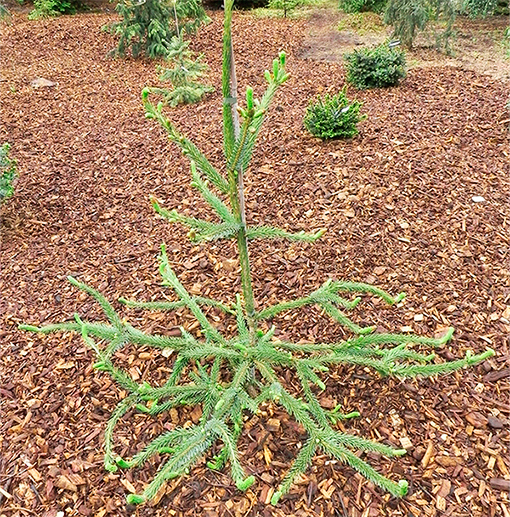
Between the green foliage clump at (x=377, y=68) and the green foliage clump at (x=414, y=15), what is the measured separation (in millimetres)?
1855

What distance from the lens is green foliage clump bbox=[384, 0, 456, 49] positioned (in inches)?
293

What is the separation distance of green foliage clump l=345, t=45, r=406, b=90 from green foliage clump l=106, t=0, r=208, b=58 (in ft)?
9.55

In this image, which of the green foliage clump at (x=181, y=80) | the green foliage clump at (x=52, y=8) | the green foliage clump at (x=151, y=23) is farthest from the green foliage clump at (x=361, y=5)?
the green foliage clump at (x=52, y=8)

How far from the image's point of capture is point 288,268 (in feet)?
10.5

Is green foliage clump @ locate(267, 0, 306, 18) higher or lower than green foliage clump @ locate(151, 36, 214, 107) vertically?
higher

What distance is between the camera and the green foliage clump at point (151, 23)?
7.42 metres

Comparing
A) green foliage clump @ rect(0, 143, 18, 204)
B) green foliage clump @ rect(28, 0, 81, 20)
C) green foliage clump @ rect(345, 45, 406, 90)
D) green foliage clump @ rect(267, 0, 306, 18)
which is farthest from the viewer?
green foliage clump @ rect(267, 0, 306, 18)

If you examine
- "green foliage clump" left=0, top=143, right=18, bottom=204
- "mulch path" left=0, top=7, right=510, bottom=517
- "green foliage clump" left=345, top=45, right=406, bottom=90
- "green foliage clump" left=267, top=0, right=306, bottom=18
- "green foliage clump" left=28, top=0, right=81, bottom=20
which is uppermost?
"green foliage clump" left=28, top=0, right=81, bottom=20

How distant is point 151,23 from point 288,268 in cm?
600

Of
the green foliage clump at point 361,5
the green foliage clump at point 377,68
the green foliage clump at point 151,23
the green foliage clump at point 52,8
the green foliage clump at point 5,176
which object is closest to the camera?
the green foliage clump at point 5,176

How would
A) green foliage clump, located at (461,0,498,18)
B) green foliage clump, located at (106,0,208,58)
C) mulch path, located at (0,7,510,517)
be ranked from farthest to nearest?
green foliage clump, located at (461,0,498,18)
green foliage clump, located at (106,0,208,58)
mulch path, located at (0,7,510,517)

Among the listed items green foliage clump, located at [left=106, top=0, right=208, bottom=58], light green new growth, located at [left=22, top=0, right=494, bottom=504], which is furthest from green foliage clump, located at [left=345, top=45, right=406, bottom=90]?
light green new growth, located at [left=22, top=0, right=494, bottom=504]

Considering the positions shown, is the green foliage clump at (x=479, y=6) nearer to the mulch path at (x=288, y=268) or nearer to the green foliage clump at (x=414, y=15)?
the green foliage clump at (x=414, y=15)

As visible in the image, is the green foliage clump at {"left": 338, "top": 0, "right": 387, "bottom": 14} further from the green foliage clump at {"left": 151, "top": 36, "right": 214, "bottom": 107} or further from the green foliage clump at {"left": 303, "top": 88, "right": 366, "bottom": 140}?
the green foliage clump at {"left": 303, "top": 88, "right": 366, "bottom": 140}
